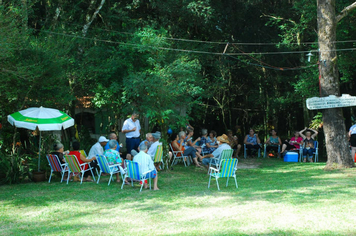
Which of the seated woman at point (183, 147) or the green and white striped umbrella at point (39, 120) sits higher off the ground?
the green and white striped umbrella at point (39, 120)

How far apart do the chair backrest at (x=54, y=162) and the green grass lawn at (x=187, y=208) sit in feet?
1.09

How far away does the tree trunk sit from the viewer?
34.2ft

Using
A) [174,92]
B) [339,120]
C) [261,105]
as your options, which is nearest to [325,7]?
[339,120]

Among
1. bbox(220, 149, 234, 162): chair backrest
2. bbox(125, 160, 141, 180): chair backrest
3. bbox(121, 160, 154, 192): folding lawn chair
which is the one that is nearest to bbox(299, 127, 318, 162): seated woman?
bbox(220, 149, 234, 162): chair backrest

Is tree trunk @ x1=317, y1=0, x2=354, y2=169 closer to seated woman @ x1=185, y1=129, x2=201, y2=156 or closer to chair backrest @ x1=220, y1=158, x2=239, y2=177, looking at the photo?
seated woman @ x1=185, y1=129, x2=201, y2=156

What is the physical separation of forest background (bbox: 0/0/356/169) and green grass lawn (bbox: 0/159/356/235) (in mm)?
2506

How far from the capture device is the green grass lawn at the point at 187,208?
16.3ft

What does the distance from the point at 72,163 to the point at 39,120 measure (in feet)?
4.34

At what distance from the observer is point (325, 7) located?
34.2 ft

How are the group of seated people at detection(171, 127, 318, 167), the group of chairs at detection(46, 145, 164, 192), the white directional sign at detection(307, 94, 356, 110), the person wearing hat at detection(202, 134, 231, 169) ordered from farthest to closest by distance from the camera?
1. the group of seated people at detection(171, 127, 318, 167)
2. the white directional sign at detection(307, 94, 356, 110)
3. the person wearing hat at detection(202, 134, 231, 169)
4. the group of chairs at detection(46, 145, 164, 192)

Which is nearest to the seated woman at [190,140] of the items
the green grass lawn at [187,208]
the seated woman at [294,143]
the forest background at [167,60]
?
the forest background at [167,60]

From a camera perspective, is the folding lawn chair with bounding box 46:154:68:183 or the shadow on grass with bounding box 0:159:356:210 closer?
the shadow on grass with bounding box 0:159:356:210

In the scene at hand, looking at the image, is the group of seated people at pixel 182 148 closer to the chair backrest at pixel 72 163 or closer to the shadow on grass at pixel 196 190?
the chair backrest at pixel 72 163

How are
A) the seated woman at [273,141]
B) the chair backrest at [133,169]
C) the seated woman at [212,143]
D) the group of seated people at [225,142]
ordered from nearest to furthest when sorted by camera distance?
the chair backrest at [133,169] < the group of seated people at [225,142] < the seated woman at [212,143] < the seated woman at [273,141]
